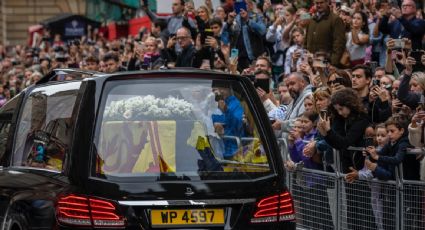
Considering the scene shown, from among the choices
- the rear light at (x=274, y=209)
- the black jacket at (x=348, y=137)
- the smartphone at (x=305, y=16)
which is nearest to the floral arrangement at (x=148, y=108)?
the rear light at (x=274, y=209)

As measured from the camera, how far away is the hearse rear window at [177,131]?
350 inches

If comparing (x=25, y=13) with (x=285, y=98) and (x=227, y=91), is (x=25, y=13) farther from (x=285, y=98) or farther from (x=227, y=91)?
(x=227, y=91)

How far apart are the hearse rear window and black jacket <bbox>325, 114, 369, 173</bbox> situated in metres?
2.85

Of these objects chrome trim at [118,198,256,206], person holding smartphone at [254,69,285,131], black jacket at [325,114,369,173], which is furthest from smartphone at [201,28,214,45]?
chrome trim at [118,198,256,206]

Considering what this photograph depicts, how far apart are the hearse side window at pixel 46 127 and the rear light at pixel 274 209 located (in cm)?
139

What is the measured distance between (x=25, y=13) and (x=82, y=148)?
76287mm

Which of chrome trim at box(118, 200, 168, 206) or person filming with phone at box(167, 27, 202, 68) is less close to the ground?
person filming with phone at box(167, 27, 202, 68)

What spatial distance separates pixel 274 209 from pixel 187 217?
0.66 meters

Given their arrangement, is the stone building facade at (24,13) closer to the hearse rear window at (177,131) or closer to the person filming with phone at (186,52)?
the person filming with phone at (186,52)

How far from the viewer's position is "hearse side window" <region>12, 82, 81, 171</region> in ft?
30.2

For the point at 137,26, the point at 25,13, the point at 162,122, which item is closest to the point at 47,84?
the point at 162,122

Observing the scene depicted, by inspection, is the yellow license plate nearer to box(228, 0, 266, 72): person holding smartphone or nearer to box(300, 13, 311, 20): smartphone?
box(300, 13, 311, 20): smartphone

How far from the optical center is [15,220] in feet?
31.5

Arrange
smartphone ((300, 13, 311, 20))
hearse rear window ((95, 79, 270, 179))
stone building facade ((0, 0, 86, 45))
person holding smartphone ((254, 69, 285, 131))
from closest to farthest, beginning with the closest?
hearse rear window ((95, 79, 270, 179)) → person holding smartphone ((254, 69, 285, 131)) → smartphone ((300, 13, 311, 20)) → stone building facade ((0, 0, 86, 45))
